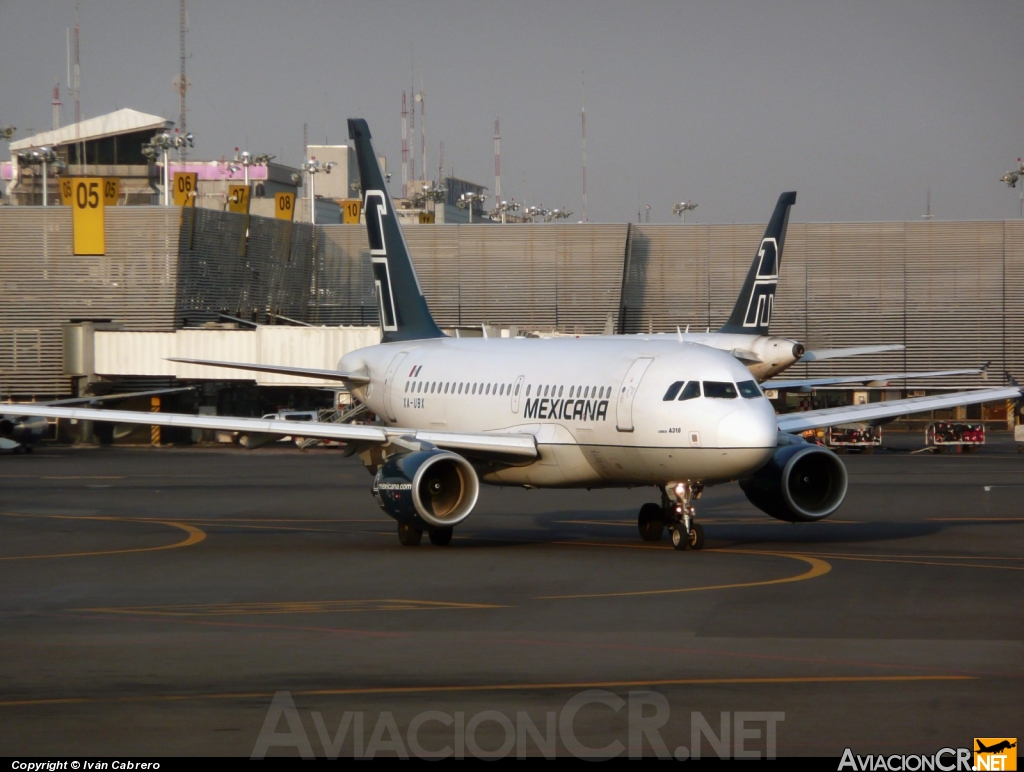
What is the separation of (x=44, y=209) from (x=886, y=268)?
50796mm

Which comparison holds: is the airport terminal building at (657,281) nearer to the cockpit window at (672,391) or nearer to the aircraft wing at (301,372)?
the aircraft wing at (301,372)

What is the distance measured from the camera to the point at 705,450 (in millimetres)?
24359

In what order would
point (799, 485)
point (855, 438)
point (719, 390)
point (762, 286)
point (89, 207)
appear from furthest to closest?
point (89, 207)
point (855, 438)
point (762, 286)
point (799, 485)
point (719, 390)

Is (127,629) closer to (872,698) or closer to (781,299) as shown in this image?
(872,698)

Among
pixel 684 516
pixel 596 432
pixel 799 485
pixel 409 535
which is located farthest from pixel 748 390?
pixel 409 535

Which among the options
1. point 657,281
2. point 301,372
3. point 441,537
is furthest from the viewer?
point 657,281

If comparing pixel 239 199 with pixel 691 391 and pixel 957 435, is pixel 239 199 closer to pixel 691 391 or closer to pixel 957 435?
pixel 957 435

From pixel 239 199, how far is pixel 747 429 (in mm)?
64611

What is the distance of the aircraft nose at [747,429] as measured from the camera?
24.0 metres

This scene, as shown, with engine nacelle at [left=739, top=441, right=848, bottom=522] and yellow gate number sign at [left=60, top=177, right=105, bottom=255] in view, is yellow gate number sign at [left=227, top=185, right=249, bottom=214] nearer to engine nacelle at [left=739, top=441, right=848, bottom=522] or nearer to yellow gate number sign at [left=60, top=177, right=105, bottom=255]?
yellow gate number sign at [left=60, top=177, right=105, bottom=255]

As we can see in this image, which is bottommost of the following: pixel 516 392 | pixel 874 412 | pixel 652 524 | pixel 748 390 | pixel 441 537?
pixel 441 537

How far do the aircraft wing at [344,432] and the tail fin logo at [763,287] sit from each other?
1085 inches

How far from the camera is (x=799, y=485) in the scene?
91.7 ft

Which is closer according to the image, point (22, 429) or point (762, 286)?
point (762, 286)
